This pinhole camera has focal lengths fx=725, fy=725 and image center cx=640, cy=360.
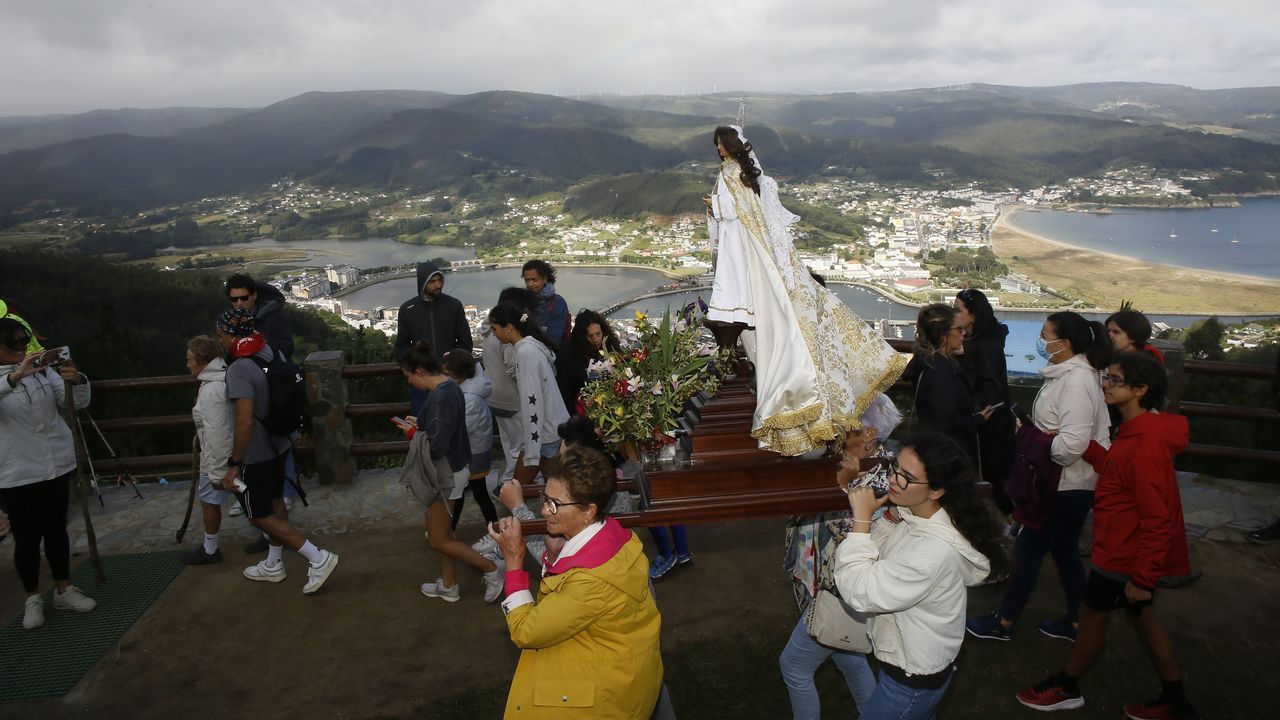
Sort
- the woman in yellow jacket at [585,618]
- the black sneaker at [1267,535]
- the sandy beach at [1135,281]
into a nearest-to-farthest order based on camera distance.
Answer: the woman in yellow jacket at [585,618] < the black sneaker at [1267,535] < the sandy beach at [1135,281]

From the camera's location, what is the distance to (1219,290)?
3669 centimetres

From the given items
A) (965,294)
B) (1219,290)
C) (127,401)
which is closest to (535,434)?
(965,294)

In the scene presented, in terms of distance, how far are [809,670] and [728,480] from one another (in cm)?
91

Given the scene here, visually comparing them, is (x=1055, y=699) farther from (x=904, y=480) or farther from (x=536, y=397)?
(x=536, y=397)

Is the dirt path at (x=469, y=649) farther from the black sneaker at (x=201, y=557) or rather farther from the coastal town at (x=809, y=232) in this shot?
the coastal town at (x=809, y=232)

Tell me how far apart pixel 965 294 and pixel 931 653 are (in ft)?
9.91

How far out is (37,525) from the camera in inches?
178

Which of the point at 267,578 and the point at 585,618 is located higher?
the point at 585,618

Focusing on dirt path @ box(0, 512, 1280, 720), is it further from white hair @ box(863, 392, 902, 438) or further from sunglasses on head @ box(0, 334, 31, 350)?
sunglasses on head @ box(0, 334, 31, 350)

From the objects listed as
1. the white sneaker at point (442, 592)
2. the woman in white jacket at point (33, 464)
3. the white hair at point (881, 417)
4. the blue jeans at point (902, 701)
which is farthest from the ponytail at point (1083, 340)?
the woman in white jacket at point (33, 464)

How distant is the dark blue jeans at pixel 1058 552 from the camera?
3.92 meters

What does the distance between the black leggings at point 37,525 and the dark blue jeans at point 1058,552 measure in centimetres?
581

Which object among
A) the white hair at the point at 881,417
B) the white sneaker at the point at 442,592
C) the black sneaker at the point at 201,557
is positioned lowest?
the white sneaker at the point at 442,592

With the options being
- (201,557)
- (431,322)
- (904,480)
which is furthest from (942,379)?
(201,557)
